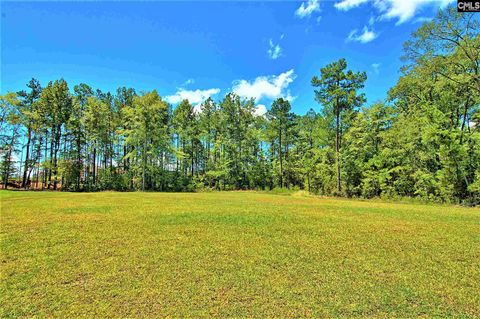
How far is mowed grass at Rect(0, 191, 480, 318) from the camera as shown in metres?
3.37

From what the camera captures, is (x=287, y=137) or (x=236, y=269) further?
(x=287, y=137)

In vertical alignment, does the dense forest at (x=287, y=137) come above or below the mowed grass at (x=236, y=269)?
above

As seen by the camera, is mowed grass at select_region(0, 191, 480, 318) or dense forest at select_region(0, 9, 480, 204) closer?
mowed grass at select_region(0, 191, 480, 318)

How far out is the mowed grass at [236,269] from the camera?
337 cm

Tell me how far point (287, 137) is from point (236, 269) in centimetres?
3599

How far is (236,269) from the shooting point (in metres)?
4.50

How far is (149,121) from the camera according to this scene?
30828mm

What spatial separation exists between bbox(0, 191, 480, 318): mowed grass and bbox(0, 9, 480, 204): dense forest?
1246cm

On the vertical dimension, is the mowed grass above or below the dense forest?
below

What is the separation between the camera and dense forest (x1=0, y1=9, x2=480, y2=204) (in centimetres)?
1689

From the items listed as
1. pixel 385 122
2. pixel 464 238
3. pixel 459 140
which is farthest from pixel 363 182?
pixel 464 238

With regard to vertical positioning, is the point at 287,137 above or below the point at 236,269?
above

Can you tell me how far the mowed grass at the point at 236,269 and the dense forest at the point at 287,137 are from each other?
40.9 feet

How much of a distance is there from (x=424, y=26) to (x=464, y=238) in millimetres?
12186
